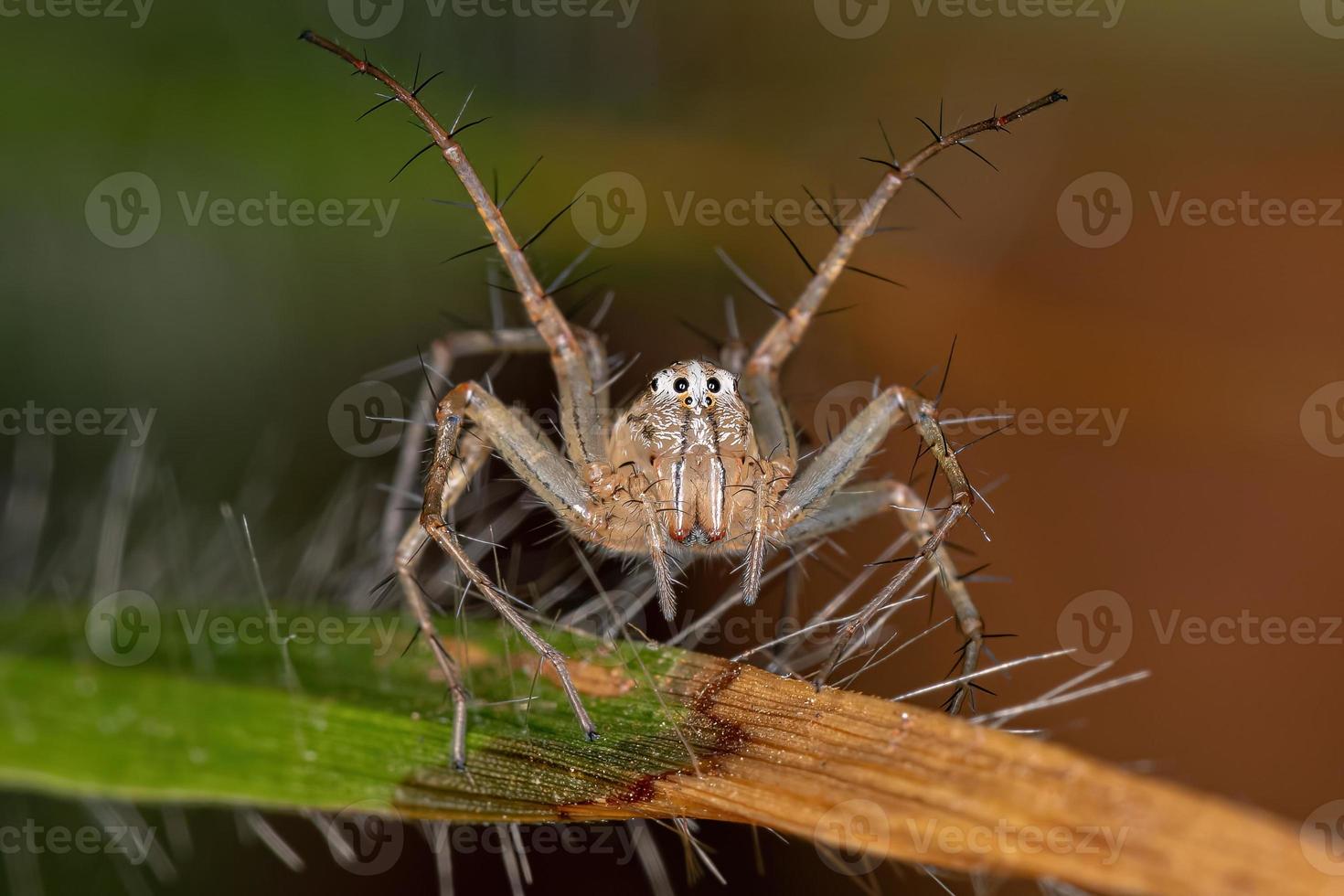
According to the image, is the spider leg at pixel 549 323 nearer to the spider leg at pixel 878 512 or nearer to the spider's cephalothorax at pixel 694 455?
the spider's cephalothorax at pixel 694 455

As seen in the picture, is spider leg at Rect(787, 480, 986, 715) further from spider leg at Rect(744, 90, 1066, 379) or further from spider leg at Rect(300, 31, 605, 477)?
spider leg at Rect(300, 31, 605, 477)

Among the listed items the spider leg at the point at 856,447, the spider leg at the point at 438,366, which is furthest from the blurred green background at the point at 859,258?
Answer: the spider leg at the point at 856,447

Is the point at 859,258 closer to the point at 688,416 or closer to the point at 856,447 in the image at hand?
the point at 856,447

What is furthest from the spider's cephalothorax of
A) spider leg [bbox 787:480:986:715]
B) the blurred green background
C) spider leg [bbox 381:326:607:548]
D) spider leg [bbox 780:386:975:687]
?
the blurred green background

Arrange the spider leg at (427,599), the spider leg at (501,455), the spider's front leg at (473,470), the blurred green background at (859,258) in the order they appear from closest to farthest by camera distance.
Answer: the spider leg at (427,599), the spider's front leg at (473,470), the spider leg at (501,455), the blurred green background at (859,258)

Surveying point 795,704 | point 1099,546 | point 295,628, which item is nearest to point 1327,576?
point 1099,546

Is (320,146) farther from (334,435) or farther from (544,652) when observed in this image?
(544,652)

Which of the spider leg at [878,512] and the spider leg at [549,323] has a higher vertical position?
the spider leg at [549,323]
